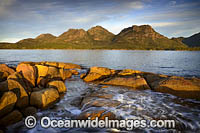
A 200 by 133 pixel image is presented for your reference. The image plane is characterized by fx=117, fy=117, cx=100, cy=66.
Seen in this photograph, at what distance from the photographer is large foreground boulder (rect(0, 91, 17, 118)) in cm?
591

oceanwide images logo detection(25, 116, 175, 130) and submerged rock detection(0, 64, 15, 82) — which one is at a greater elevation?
submerged rock detection(0, 64, 15, 82)

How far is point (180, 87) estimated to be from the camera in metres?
10.3

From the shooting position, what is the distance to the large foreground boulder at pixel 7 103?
5.91 metres

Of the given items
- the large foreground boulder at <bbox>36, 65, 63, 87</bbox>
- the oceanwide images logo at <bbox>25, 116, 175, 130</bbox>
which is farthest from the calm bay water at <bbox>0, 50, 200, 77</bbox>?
the oceanwide images logo at <bbox>25, 116, 175, 130</bbox>

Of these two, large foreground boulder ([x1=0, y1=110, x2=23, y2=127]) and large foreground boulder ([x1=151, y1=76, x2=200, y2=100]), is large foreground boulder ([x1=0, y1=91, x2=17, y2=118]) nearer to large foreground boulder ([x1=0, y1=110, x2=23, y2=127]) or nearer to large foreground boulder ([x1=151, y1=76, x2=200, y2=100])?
large foreground boulder ([x1=0, y1=110, x2=23, y2=127])

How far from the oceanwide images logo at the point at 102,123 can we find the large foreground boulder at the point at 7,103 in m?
1.06

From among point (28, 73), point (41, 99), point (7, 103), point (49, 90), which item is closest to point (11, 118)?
point (7, 103)

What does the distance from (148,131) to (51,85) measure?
7768 millimetres

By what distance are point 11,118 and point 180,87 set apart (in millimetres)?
12438

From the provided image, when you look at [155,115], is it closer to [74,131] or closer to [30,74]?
[74,131]

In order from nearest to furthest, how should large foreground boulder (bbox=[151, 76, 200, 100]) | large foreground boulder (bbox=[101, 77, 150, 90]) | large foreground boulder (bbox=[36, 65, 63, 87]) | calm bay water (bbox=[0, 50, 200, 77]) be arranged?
large foreground boulder (bbox=[151, 76, 200, 100]), large foreground boulder (bbox=[36, 65, 63, 87]), large foreground boulder (bbox=[101, 77, 150, 90]), calm bay water (bbox=[0, 50, 200, 77])

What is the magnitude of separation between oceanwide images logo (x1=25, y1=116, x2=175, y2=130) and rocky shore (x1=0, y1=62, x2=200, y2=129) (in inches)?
11.0

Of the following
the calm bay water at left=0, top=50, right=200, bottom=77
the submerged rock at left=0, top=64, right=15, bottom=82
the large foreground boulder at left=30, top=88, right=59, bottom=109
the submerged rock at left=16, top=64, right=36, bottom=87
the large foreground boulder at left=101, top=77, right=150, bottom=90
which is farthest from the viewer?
the calm bay water at left=0, top=50, right=200, bottom=77

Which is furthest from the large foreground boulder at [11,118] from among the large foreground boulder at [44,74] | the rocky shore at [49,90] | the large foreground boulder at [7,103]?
the large foreground boulder at [44,74]
